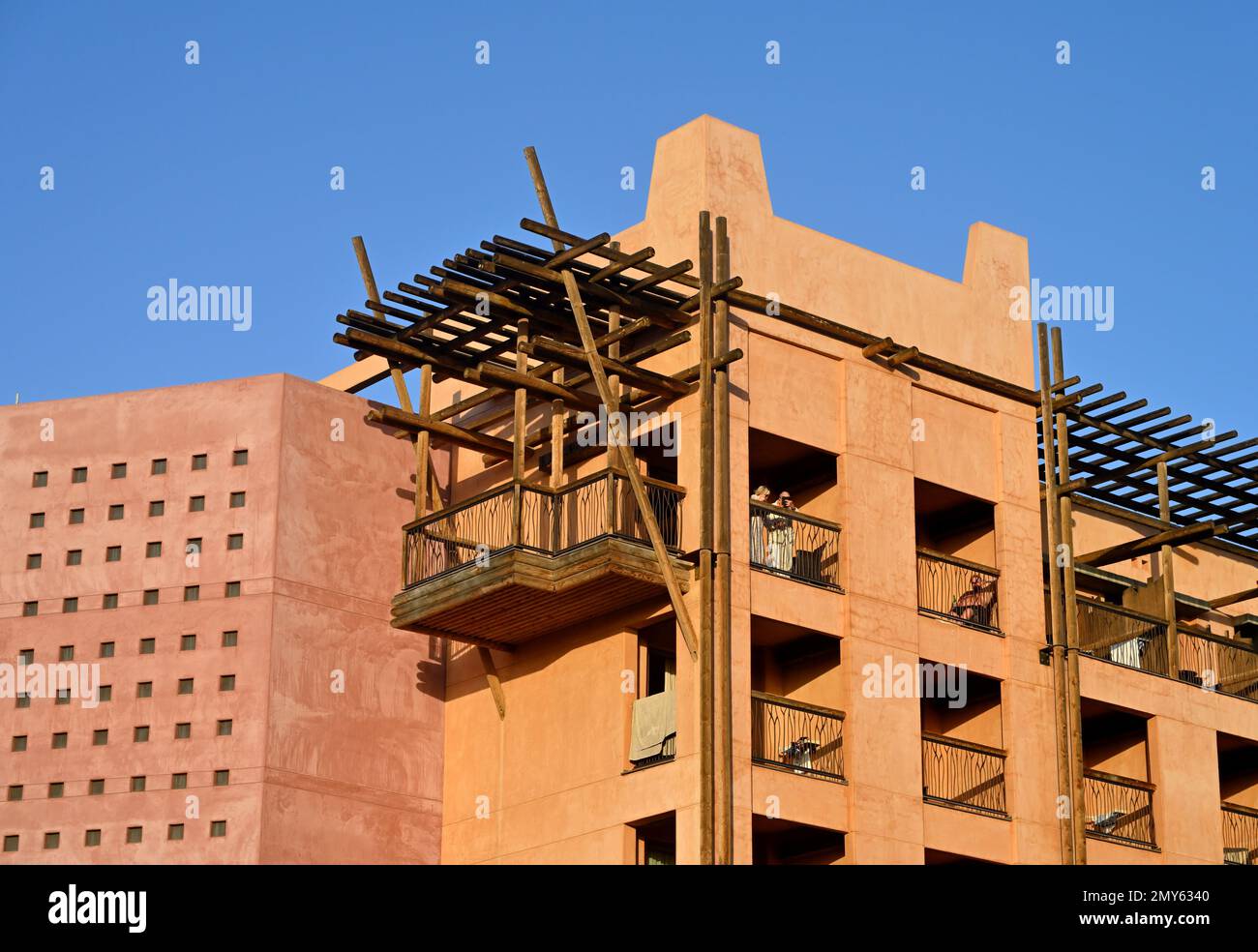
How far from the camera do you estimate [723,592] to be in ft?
100

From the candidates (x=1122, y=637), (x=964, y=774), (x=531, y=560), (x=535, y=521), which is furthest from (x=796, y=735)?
(x=1122, y=637)

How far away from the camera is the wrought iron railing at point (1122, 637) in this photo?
120 feet

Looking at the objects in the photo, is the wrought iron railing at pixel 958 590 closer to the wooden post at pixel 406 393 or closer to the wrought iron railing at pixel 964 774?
the wrought iron railing at pixel 964 774

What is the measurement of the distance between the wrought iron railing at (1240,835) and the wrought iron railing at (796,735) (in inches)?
348

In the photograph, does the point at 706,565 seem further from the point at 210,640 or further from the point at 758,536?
the point at 210,640

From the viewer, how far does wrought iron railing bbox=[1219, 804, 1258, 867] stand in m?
37.0

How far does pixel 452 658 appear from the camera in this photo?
34.7 m

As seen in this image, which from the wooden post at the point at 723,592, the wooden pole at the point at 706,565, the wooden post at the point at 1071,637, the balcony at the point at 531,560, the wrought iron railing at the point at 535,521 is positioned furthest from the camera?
the wooden post at the point at 1071,637

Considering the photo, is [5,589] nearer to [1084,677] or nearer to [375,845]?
[375,845]

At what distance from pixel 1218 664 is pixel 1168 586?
5.62 ft

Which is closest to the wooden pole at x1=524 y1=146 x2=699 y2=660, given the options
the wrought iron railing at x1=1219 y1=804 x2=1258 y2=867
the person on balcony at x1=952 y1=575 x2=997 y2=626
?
the person on balcony at x1=952 y1=575 x2=997 y2=626

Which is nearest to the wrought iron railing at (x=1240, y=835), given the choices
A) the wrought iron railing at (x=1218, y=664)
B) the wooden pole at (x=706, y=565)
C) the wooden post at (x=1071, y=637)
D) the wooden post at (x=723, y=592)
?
the wrought iron railing at (x=1218, y=664)
